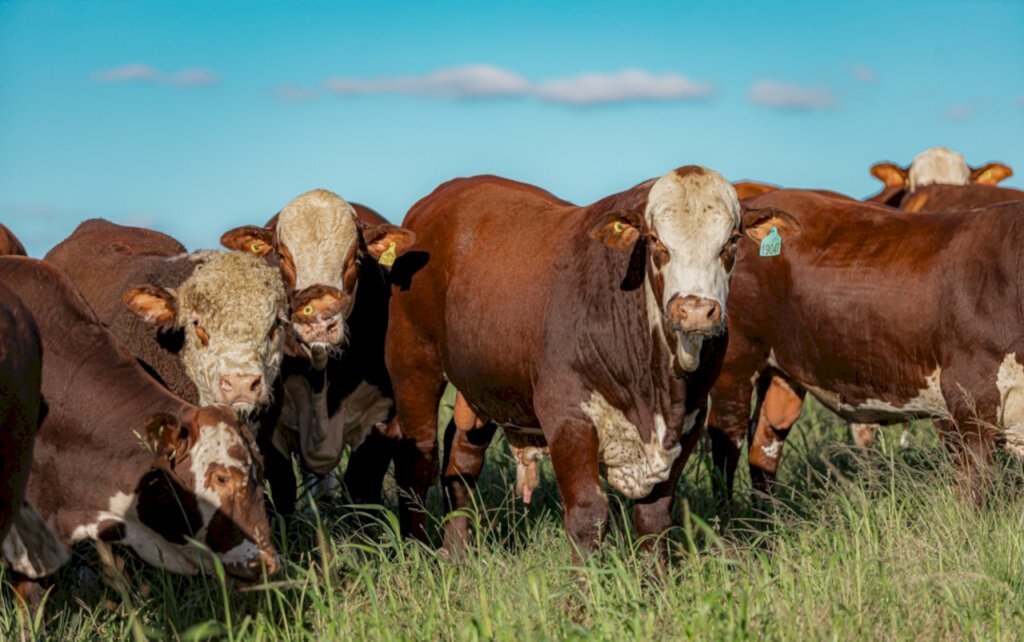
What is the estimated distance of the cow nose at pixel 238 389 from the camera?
6859 millimetres

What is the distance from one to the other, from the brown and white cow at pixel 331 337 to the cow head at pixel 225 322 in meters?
0.38

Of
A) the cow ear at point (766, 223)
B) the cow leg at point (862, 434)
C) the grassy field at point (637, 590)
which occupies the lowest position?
the cow leg at point (862, 434)

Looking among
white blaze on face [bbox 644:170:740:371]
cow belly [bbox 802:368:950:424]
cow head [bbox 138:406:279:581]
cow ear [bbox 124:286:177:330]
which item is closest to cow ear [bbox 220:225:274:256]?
cow ear [bbox 124:286:177:330]

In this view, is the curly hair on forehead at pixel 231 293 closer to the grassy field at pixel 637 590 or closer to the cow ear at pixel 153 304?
the cow ear at pixel 153 304

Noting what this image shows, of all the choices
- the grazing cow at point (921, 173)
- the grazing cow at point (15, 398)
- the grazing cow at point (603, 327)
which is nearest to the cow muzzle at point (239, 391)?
the grazing cow at point (603, 327)

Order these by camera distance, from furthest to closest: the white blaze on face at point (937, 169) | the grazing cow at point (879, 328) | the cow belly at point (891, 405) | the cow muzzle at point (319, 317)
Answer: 1. the white blaze on face at point (937, 169)
2. the cow belly at point (891, 405)
3. the grazing cow at point (879, 328)
4. the cow muzzle at point (319, 317)

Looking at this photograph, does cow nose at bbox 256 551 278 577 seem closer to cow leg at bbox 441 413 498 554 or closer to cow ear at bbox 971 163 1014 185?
cow leg at bbox 441 413 498 554

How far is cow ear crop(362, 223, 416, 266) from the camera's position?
8.18 m

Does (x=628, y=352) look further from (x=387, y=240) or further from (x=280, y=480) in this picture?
(x=280, y=480)

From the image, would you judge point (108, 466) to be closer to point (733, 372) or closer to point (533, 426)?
point (533, 426)

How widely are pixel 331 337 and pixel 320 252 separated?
1.74 feet

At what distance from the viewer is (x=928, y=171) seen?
15039 millimetres

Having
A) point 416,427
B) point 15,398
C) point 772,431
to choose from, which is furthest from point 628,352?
point 772,431

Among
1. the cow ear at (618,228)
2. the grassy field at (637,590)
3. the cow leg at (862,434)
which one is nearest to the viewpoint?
the grassy field at (637,590)
